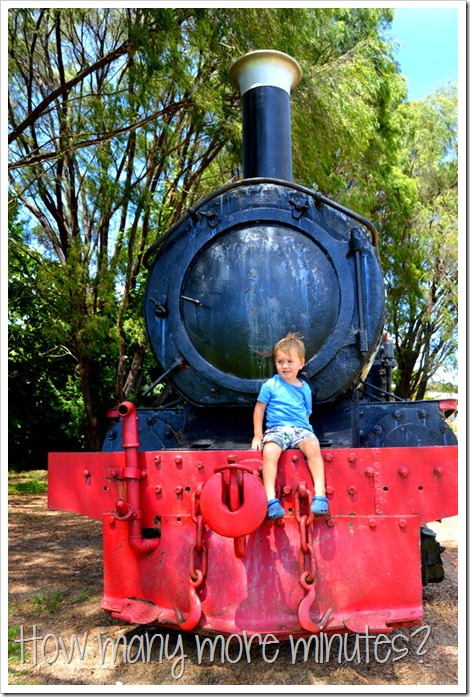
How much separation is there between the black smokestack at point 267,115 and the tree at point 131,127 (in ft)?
6.23

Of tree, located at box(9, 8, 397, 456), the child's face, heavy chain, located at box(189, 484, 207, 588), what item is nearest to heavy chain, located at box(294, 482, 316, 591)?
heavy chain, located at box(189, 484, 207, 588)

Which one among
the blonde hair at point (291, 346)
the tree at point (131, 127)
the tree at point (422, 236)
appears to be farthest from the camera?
the tree at point (422, 236)

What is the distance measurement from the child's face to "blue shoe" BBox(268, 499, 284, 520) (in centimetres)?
63

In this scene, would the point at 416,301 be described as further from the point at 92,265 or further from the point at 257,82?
the point at 257,82

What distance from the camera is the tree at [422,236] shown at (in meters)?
14.5

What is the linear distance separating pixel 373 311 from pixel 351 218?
0.58 meters

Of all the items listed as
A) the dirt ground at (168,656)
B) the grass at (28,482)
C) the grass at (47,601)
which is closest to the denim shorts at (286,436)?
the dirt ground at (168,656)

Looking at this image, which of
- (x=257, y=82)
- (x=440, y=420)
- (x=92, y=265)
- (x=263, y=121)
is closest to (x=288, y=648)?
(x=440, y=420)

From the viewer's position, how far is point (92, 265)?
933 cm

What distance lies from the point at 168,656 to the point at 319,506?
1.12 metres

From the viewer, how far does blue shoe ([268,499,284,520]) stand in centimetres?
250

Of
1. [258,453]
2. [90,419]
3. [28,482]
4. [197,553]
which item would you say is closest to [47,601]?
[197,553]

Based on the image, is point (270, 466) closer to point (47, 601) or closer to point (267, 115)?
point (47, 601)

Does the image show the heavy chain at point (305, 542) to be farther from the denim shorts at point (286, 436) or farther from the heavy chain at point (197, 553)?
the heavy chain at point (197, 553)
